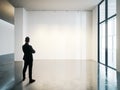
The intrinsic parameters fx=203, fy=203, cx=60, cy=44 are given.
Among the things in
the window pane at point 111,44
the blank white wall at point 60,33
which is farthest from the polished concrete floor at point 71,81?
the blank white wall at point 60,33

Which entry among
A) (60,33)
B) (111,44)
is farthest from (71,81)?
(60,33)

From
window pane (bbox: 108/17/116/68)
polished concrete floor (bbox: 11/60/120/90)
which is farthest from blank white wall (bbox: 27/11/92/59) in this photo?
polished concrete floor (bbox: 11/60/120/90)

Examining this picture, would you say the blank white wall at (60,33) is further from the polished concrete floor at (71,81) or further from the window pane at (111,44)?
the polished concrete floor at (71,81)

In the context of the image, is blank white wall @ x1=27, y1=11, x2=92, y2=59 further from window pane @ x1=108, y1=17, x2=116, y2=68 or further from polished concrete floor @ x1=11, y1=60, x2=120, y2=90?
polished concrete floor @ x1=11, y1=60, x2=120, y2=90

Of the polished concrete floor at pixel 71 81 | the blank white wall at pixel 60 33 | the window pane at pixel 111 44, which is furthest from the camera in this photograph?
the blank white wall at pixel 60 33

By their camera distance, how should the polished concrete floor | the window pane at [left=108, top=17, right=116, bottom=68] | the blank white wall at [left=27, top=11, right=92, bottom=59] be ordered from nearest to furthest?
1. the polished concrete floor
2. the window pane at [left=108, top=17, right=116, bottom=68]
3. the blank white wall at [left=27, top=11, right=92, bottom=59]

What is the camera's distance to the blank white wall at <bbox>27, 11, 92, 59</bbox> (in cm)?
1471

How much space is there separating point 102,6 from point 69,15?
3053 millimetres

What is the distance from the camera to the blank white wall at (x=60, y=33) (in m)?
14.7

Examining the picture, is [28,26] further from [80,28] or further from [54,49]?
[80,28]

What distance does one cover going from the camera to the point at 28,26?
1478 centimetres

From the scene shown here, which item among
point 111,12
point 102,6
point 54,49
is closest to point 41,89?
point 111,12

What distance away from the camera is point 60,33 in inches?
581

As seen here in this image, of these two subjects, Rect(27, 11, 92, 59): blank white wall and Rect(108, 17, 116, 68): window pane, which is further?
Rect(27, 11, 92, 59): blank white wall
